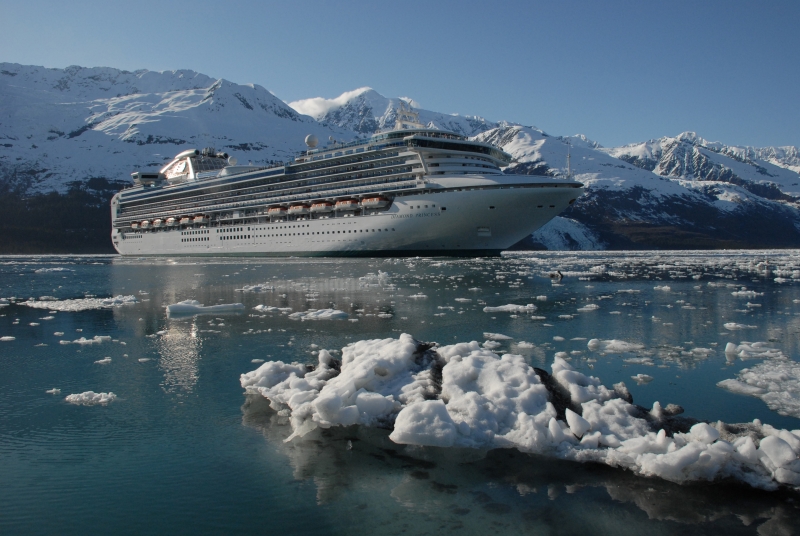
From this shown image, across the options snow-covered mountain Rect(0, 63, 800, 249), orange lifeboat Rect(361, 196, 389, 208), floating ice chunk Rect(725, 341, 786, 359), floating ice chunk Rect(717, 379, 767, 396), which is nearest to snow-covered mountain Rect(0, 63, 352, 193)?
snow-covered mountain Rect(0, 63, 800, 249)

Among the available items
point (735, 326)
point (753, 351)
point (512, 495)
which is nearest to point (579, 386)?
point (512, 495)

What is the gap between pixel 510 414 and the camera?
625 cm

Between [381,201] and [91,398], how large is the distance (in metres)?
42.4

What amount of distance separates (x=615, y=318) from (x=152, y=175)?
83147 mm

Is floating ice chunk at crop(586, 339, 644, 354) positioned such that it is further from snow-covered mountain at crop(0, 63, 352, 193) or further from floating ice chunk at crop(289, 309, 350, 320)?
snow-covered mountain at crop(0, 63, 352, 193)

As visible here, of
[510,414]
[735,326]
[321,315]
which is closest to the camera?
[510,414]

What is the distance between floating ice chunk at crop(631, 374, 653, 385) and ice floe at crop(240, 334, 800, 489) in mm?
1520

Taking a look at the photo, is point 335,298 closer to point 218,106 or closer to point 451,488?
point 451,488

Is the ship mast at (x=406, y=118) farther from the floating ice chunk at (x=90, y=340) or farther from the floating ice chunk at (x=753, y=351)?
the floating ice chunk at (x=753, y=351)

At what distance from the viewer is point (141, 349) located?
36.0 feet

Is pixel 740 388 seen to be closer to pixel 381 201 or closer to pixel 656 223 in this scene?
pixel 381 201

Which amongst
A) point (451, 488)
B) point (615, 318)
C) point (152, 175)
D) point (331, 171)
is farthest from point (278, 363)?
point (152, 175)

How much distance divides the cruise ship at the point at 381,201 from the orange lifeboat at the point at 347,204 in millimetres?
109

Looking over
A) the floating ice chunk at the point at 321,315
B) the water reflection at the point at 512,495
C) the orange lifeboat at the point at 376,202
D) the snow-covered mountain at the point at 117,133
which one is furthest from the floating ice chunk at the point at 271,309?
the snow-covered mountain at the point at 117,133
